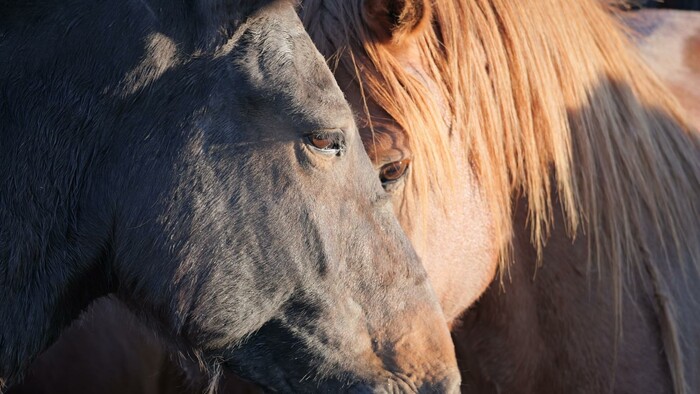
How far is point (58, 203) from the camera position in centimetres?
208

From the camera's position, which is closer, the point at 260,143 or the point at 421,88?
the point at 260,143

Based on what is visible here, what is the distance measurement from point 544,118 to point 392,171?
0.60 metres

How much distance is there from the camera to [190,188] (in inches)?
81.4

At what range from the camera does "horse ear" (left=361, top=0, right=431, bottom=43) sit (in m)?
2.58

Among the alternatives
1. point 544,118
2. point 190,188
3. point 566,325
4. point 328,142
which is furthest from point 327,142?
point 566,325

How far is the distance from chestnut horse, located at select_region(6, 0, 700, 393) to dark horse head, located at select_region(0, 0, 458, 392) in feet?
1.68

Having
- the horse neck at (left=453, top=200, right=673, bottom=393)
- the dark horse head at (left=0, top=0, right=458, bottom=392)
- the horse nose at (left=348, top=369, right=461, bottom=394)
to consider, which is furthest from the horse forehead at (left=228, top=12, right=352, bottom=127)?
the horse neck at (left=453, top=200, right=673, bottom=393)

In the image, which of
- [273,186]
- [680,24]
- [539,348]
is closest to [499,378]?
[539,348]

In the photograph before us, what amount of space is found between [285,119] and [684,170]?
172 centimetres

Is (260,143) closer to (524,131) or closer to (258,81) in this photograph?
(258,81)

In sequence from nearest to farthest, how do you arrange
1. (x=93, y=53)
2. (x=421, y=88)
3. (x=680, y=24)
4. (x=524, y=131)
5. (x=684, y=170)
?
(x=93, y=53)
(x=421, y=88)
(x=524, y=131)
(x=684, y=170)
(x=680, y=24)

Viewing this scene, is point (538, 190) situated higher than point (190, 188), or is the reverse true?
point (190, 188)

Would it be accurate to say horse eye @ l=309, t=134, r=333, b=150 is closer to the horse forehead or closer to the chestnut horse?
the horse forehead

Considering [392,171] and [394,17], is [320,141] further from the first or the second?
[394,17]
